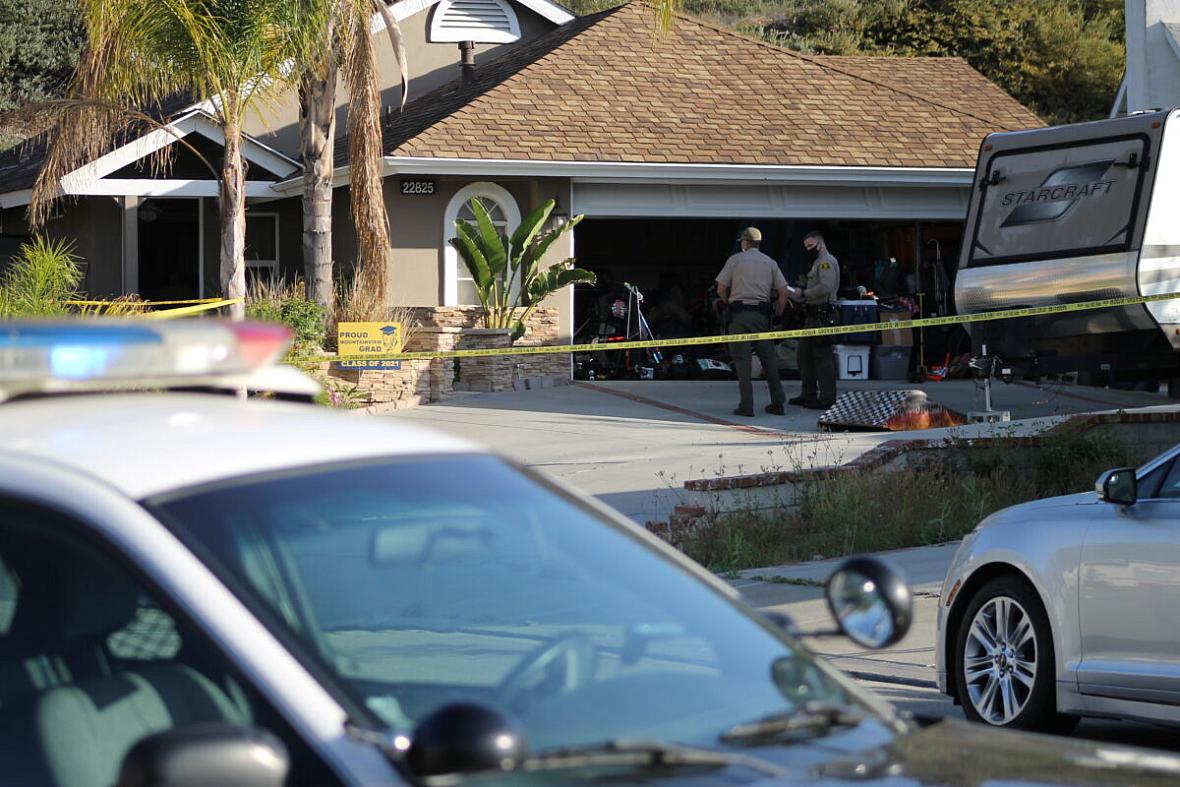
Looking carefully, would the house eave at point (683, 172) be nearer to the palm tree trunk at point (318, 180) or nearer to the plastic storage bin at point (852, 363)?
the palm tree trunk at point (318, 180)

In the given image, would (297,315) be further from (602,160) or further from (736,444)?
(736,444)

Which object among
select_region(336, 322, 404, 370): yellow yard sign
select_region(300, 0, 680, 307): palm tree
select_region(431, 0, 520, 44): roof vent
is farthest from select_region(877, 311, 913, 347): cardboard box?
select_region(431, 0, 520, 44): roof vent

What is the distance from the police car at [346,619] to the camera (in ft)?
8.19

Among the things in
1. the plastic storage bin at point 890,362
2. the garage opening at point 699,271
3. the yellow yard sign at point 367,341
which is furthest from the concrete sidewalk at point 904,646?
the garage opening at point 699,271

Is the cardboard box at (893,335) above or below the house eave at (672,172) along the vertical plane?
below

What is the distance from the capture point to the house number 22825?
21109 millimetres

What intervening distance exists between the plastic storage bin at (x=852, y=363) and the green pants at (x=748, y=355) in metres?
3.41

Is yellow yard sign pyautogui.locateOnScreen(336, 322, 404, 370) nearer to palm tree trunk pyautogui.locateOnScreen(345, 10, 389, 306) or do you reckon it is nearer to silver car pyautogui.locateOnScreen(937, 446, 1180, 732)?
palm tree trunk pyautogui.locateOnScreen(345, 10, 389, 306)

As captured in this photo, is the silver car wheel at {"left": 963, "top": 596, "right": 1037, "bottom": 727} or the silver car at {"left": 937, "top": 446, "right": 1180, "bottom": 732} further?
the silver car wheel at {"left": 963, "top": 596, "right": 1037, "bottom": 727}

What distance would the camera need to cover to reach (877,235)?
24312mm

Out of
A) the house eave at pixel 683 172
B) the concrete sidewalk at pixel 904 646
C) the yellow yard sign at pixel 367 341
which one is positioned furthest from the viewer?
the house eave at pixel 683 172

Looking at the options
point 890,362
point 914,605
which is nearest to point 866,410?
point 890,362

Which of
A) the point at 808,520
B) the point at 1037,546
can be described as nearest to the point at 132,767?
the point at 1037,546

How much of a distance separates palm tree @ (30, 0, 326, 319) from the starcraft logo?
24.4 feet
